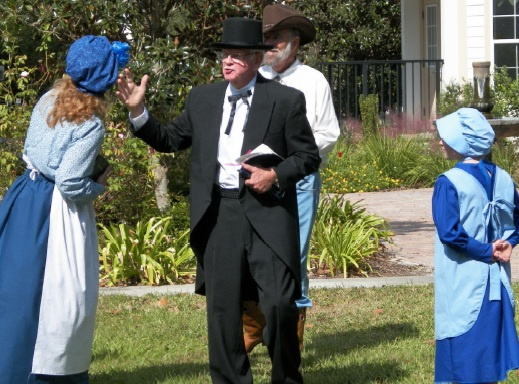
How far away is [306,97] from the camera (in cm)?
628

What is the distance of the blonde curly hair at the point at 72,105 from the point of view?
488 cm

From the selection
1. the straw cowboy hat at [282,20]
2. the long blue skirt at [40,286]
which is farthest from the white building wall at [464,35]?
the long blue skirt at [40,286]

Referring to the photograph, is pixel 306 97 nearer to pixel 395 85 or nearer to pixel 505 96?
pixel 505 96

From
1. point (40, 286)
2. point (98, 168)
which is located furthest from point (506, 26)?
point (40, 286)

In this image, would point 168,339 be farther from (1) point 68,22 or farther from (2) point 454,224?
(1) point 68,22

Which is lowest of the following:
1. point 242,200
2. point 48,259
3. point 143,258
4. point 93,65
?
point 143,258

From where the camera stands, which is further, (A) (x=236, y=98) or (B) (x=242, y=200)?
(A) (x=236, y=98)

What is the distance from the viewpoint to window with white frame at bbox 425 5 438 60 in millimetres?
20172

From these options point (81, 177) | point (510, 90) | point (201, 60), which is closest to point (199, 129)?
point (81, 177)

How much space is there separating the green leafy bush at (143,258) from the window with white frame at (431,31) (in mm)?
12061

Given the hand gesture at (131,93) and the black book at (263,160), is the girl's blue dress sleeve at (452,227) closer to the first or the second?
the black book at (263,160)

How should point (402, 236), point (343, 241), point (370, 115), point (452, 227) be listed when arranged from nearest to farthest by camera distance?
point (452, 227) → point (343, 241) → point (402, 236) → point (370, 115)

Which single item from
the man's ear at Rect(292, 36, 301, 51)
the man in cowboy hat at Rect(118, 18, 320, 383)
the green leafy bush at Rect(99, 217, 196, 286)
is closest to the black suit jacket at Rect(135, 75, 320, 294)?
the man in cowboy hat at Rect(118, 18, 320, 383)

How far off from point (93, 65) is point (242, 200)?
100 cm
